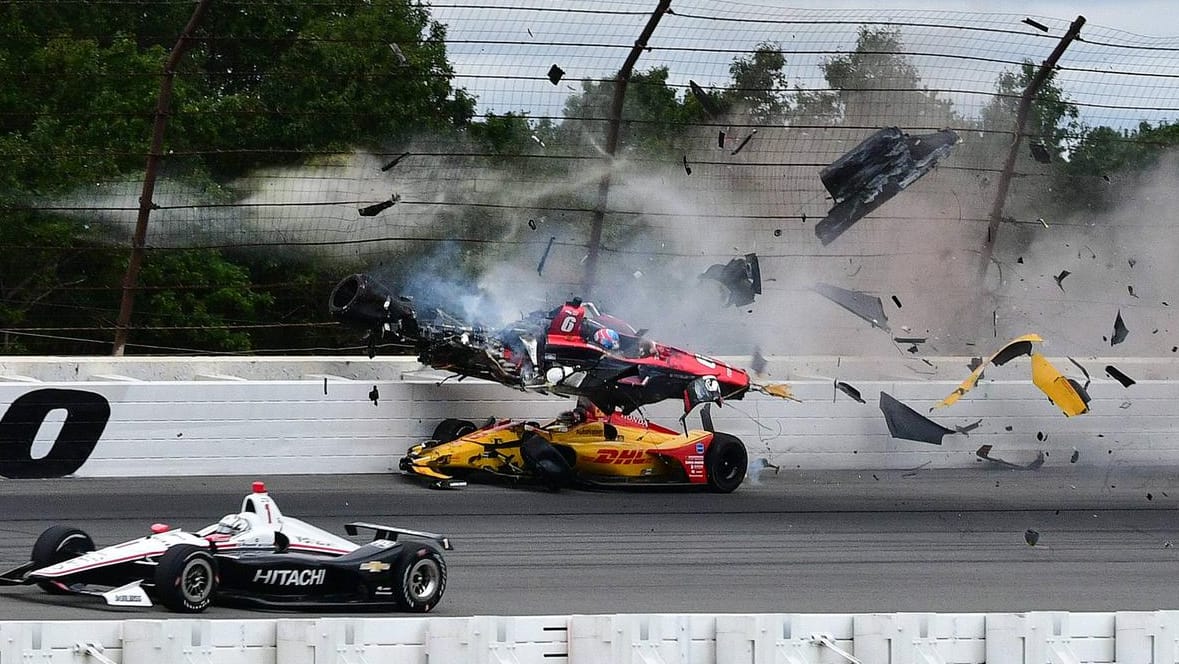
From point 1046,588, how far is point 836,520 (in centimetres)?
239

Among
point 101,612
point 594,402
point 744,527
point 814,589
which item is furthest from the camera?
point 594,402

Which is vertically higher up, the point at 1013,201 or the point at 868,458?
the point at 1013,201

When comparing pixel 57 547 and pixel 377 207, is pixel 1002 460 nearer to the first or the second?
pixel 377 207

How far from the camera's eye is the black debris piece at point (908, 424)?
563 inches

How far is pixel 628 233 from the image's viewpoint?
46.7 ft

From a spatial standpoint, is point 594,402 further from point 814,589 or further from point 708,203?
point 814,589

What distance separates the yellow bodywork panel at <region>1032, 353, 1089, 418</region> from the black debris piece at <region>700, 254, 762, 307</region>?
2.50 meters

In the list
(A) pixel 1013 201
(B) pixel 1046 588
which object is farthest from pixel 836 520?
(A) pixel 1013 201

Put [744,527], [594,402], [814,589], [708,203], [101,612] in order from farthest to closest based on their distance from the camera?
[708,203] < [594,402] < [744,527] < [814,589] < [101,612]

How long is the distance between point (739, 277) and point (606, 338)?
2.38m

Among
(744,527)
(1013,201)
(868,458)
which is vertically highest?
(1013,201)

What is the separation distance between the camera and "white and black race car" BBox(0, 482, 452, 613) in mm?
7422

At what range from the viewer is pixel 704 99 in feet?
45.0

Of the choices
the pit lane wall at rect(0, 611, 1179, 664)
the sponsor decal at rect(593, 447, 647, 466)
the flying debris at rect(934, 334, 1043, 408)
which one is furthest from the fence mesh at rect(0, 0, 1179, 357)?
the pit lane wall at rect(0, 611, 1179, 664)
